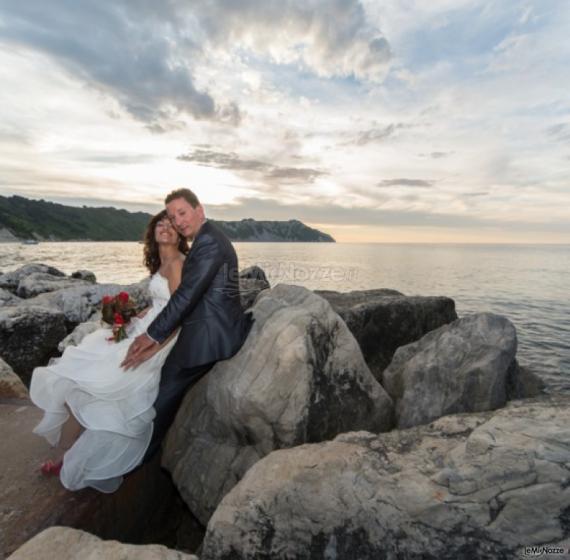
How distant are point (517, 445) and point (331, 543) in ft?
5.37

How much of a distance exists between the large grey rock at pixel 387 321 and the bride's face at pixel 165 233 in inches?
163

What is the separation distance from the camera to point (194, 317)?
480 centimetres

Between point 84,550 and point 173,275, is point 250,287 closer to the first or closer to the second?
point 173,275

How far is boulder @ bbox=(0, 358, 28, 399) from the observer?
6.89 m

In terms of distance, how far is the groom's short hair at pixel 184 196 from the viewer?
4.93 meters

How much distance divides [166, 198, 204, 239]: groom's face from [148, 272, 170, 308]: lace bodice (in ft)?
2.81

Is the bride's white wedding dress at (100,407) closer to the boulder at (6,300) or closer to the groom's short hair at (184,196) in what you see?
the groom's short hair at (184,196)

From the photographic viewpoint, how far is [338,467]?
3225 millimetres

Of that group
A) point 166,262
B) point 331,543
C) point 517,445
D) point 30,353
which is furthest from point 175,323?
point 30,353

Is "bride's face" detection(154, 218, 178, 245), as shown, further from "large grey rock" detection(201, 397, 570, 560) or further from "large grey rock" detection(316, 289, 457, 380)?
"large grey rock" detection(316, 289, 457, 380)

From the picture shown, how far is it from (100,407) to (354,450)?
3037 mm

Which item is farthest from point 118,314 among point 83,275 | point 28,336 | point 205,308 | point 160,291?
point 83,275

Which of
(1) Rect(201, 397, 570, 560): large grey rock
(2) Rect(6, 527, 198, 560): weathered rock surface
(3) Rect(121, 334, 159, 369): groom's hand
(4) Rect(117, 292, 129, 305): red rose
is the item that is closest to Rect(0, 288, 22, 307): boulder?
(4) Rect(117, 292, 129, 305): red rose

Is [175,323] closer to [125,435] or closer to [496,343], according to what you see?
[125,435]
